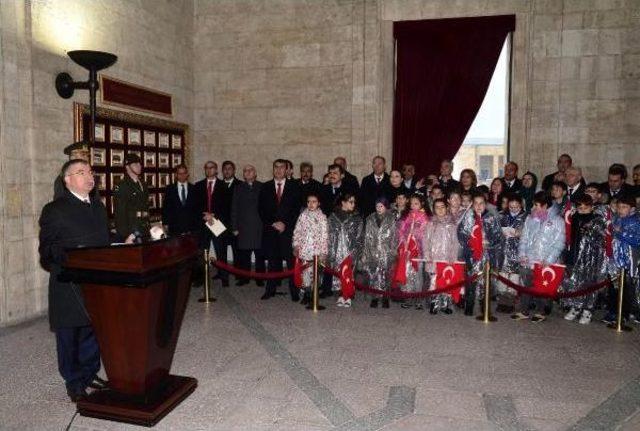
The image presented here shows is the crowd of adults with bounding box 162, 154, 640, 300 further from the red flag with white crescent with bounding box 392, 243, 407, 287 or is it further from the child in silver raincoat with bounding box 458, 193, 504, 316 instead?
the red flag with white crescent with bounding box 392, 243, 407, 287

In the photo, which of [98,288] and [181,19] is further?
[181,19]

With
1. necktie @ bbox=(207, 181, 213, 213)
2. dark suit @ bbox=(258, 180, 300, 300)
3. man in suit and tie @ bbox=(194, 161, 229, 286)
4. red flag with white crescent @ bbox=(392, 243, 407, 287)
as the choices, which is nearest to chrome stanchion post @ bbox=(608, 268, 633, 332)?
red flag with white crescent @ bbox=(392, 243, 407, 287)

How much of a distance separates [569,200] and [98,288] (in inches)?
218

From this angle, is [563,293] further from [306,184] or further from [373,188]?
[306,184]

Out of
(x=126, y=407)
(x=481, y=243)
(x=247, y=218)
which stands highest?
(x=247, y=218)

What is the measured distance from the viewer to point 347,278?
22.0ft

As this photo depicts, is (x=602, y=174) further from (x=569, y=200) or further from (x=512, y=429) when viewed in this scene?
(x=512, y=429)

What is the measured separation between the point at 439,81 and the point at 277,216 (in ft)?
13.4

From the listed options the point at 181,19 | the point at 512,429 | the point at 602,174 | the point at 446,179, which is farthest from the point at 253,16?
the point at 512,429

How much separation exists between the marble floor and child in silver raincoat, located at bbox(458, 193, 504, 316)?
0.38 metres

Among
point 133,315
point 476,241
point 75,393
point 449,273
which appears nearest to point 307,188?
point 449,273

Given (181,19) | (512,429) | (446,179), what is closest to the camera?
(512,429)

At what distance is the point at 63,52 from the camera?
6.68m

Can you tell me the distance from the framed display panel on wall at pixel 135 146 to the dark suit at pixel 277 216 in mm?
2057
